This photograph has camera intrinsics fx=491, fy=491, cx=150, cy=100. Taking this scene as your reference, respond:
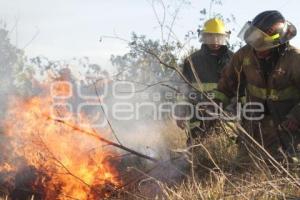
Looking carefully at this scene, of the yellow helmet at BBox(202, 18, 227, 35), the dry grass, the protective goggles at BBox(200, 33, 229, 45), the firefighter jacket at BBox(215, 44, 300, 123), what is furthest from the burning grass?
the yellow helmet at BBox(202, 18, 227, 35)

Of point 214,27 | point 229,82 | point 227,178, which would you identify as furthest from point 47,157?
point 214,27

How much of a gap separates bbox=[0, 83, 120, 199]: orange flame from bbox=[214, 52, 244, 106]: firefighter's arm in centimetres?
145

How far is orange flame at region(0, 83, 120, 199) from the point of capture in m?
5.40

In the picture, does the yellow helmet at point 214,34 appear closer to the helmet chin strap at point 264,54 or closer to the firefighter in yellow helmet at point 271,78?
the firefighter in yellow helmet at point 271,78

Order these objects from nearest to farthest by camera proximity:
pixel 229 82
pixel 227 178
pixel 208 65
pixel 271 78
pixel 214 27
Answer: pixel 227 178 → pixel 271 78 → pixel 229 82 → pixel 208 65 → pixel 214 27

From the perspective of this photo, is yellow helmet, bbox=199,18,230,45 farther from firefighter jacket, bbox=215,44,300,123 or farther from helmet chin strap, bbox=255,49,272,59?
helmet chin strap, bbox=255,49,272,59

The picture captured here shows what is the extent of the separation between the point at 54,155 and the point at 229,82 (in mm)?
2125

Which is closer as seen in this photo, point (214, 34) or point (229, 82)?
point (229, 82)

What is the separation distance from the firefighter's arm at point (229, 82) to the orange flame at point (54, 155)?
1449 millimetres

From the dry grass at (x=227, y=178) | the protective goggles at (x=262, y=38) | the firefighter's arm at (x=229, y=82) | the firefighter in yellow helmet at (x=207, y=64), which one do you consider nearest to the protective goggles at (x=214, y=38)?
the firefighter in yellow helmet at (x=207, y=64)

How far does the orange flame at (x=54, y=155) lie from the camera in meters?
5.40

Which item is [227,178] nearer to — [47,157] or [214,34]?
[47,157]

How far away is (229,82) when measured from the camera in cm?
520

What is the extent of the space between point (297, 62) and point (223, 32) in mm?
2335
